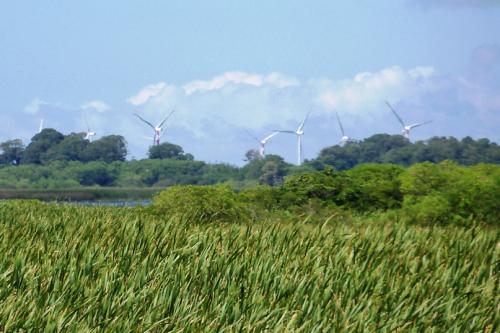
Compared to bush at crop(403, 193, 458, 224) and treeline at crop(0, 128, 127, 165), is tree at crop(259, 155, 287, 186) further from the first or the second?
bush at crop(403, 193, 458, 224)

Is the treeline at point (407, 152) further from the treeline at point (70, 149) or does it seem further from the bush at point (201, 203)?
the bush at point (201, 203)

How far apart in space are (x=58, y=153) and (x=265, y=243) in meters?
127

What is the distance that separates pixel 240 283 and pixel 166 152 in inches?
4924

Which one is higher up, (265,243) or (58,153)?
(58,153)

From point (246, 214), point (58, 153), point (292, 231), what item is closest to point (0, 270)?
point (292, 231)

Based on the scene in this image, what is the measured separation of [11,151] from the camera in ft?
492

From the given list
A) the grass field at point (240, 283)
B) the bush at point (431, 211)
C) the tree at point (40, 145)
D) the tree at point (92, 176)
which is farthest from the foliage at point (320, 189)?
the tree at point (40, 145)

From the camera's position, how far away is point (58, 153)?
452 ft

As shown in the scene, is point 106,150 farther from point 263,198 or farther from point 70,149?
point 263,198

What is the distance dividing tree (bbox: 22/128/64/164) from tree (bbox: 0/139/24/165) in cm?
579

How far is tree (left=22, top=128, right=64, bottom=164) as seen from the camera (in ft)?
463

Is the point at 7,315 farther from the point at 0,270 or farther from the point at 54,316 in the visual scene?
the point at 0,270

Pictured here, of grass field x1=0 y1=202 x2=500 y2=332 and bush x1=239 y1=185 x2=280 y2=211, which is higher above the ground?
bush x1=239 y1=185 x2=280 y2=211

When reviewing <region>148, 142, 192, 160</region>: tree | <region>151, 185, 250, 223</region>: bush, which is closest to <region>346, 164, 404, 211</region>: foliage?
<region>151, 185, 250, 223</region>: bush
